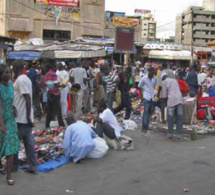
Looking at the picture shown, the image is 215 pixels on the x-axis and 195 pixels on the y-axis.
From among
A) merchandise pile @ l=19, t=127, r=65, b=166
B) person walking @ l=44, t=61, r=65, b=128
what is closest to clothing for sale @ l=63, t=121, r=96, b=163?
merchandise pile @ l=19, t=127, r=65, b=166

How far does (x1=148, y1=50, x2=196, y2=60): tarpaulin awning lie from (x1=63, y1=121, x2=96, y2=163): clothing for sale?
30.4 m

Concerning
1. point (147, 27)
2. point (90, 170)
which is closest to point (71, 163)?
point (90, 170)

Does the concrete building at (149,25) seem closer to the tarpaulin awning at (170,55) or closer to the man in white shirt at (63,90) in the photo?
the tarpaulin awning at (170,55)

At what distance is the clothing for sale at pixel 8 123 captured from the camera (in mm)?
4859

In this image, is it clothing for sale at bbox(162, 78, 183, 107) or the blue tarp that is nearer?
clothing for sale at bbox(162, 78, 183, 107)

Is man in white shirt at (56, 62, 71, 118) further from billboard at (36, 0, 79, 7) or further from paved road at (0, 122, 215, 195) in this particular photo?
billboard at (36, 0, 79, 7)

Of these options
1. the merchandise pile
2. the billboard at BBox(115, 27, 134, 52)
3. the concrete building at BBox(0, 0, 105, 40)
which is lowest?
the merchandise pile

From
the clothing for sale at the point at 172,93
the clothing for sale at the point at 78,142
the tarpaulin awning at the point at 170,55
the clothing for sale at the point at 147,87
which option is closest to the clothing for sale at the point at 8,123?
the clothing for sale at the point at 78,142

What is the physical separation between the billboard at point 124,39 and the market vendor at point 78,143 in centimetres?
984

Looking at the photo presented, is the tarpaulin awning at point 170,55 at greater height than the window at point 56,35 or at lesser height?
lesser

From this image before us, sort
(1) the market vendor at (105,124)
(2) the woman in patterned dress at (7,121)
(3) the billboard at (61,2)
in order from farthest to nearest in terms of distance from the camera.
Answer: (3) the billboard at (61,2), (1) the market vendor at (105,124), (2) the woman in patterned dress at (7,121)

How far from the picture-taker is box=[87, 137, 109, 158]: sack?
257 inches

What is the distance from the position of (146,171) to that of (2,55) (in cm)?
2065

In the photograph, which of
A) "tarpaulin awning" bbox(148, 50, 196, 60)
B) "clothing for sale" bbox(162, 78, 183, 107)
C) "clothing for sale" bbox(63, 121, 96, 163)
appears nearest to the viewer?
"clothing for sale" bbox(63, 121, 96, 163)
